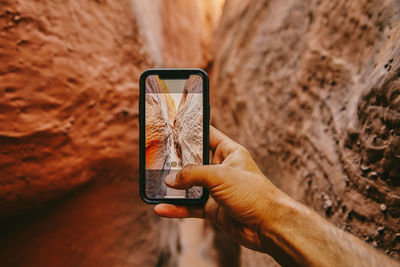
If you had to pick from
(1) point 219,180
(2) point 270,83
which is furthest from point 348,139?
(2) point 270,83

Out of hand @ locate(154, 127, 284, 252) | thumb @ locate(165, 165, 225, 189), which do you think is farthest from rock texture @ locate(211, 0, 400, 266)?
thumb @ locate(165, 165, 225, 189)

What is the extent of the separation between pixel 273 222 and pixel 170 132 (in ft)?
1.47

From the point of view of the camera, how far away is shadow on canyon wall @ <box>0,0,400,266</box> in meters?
0.71

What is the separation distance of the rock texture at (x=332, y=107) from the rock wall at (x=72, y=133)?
86 centimetres

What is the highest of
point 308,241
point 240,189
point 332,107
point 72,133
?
point 332,107

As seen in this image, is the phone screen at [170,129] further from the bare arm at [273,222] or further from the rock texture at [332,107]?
the rock texture at [332,107]

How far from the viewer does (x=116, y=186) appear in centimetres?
113

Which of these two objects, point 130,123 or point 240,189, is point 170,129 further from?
point 130,123

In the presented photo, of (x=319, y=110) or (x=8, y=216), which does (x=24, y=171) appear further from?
(x=319, y=110)

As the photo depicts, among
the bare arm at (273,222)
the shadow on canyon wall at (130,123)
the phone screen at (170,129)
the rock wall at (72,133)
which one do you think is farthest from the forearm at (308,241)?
the rock wall at (72,133)

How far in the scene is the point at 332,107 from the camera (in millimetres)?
920

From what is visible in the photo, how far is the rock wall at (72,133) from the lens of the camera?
2.50ft

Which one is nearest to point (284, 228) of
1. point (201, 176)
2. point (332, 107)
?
point (201, 176)

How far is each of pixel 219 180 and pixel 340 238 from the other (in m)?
0.36
